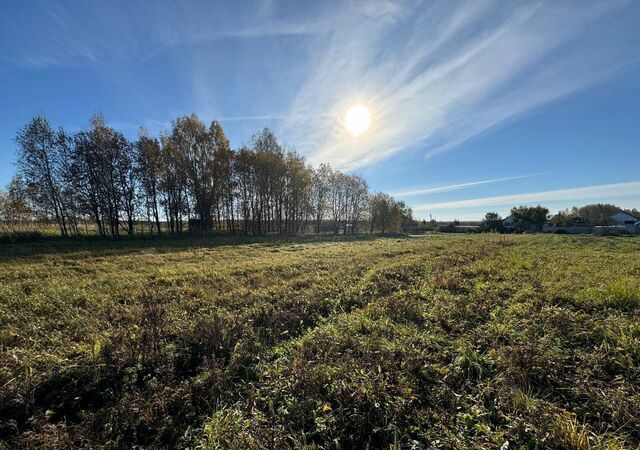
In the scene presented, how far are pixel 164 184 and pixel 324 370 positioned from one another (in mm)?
35609

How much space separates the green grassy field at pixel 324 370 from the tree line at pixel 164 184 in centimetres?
2709

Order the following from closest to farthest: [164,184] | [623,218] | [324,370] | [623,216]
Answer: [324,370], [164,184], [623,218], [623,216]

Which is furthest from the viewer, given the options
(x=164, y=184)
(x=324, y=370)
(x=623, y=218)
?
(x=623, y=218)

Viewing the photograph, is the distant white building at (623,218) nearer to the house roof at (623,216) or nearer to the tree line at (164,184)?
the house roof at (623,216)

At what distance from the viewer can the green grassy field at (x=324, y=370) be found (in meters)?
3.02

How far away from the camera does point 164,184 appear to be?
32.6 metres

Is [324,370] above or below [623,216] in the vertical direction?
below

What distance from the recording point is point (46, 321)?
236 inches

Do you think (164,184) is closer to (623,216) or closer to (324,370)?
(324,370)

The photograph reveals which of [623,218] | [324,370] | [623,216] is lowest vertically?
[324,370]

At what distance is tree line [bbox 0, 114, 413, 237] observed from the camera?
2672 cm

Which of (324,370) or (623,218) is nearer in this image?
(324,370)

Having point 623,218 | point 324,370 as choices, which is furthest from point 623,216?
point 324,370

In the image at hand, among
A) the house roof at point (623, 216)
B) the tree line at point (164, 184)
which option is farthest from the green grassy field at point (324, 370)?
the house roof at point (623, 216)
